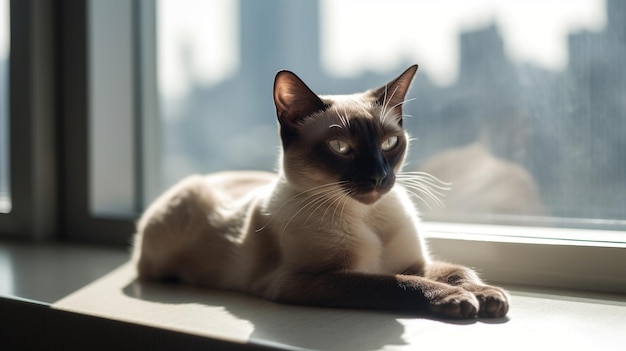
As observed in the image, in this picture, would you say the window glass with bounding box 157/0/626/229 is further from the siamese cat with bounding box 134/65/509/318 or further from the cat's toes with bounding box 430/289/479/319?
the cat's toes with bounding box 430/289/479/319

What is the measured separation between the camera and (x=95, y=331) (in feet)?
3.60

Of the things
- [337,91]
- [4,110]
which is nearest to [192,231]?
[337,91]

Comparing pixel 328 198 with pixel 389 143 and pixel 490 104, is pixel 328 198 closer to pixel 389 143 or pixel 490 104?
pixel 389 143

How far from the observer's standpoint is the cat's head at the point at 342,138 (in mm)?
1132

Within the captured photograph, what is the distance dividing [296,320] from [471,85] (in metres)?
0.77

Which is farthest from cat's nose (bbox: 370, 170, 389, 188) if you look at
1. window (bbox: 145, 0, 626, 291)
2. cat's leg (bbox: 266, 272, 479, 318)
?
window (bbox: 145, 0, 626, 291)

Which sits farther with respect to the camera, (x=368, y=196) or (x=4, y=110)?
(x=4, y=110)

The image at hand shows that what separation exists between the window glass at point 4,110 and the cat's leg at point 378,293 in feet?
4.44

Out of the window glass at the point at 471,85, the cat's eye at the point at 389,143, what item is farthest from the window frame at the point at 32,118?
the cat's eye at the point at 389,143

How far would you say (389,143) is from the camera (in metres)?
1.21

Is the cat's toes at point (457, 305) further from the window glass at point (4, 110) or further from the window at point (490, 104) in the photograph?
the window glass at point (4, 110)

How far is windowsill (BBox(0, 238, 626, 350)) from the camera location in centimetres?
91

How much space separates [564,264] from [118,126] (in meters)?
1.41

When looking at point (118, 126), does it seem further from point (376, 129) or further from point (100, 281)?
point (376, 129)
